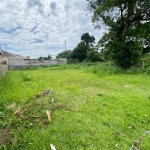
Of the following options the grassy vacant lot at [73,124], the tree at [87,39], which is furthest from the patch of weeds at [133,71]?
the tree at [87,39]

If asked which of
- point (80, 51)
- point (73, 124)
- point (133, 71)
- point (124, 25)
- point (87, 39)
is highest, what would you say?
point (87, 39)

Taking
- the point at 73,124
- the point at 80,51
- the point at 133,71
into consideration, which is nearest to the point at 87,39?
the point at 80,51

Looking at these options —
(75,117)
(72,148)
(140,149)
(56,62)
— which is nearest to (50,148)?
(72,148)

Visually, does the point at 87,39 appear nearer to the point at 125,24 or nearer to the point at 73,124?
the point at 125,24

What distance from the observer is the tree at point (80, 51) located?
23328 mm

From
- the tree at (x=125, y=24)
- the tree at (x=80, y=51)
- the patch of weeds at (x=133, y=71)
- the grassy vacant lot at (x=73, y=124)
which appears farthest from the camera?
the tree at (x=80, y=51)

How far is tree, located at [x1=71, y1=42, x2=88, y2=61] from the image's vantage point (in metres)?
23.3

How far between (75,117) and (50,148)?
0.68 meters

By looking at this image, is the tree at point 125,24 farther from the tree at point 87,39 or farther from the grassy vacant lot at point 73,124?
the tree at point 87,39

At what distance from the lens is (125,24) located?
9.38 metres

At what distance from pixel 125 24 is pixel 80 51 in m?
14.4

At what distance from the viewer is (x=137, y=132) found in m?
1.81

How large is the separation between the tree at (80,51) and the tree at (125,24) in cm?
1335

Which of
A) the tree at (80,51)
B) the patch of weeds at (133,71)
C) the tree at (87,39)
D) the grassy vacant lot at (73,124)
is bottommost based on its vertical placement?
the grassy vacant lot at (73,124)
